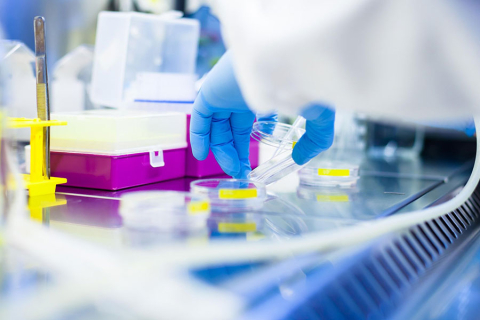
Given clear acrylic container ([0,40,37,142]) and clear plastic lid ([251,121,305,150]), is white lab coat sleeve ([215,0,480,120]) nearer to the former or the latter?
clear plastic lid ([251,121,305,150])

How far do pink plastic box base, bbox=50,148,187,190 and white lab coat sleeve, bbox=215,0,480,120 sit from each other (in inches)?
24.6

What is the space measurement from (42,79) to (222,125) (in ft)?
1.24

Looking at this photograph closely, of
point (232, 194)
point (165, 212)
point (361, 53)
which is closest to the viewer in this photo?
point (361, 53)

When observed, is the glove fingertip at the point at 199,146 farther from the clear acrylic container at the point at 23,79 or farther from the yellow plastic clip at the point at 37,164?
the clear acrylic container at the point at 23,79

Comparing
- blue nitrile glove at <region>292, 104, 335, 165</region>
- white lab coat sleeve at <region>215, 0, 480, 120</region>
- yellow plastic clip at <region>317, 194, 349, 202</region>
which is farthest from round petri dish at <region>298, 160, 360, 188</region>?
white lab coat sleeve at <region>215, 0, 480, 120</region>

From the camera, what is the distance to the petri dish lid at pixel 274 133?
45.8 inches

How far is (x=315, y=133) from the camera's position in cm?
101

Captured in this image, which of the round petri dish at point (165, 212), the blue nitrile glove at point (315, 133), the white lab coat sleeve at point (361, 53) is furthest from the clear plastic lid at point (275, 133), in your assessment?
the white lab coat sleeve at point (361, 53)

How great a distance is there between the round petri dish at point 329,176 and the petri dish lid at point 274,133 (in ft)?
0.66

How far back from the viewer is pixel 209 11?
2781mm

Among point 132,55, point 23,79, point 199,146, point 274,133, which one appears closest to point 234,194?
point 199,146

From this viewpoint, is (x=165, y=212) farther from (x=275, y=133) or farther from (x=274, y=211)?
(x=275, y=133)

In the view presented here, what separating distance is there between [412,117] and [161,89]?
967mm

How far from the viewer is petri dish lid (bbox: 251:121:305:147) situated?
1.16m
